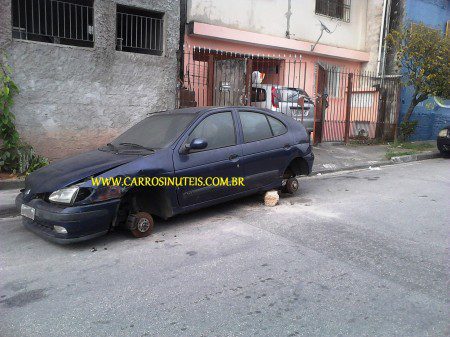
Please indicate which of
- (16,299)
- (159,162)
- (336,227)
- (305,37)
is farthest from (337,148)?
(16,299)

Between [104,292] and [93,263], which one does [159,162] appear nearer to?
[93,263]

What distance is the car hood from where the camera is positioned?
14.6 ft

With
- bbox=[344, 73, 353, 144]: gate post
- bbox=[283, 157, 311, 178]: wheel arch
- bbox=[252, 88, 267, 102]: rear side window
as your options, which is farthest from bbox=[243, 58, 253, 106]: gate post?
bbox=[344, 73, 353, 144]: gate post

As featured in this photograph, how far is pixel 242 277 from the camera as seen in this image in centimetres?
383

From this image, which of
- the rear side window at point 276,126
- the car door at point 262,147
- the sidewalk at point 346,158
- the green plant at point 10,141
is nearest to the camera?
the car door at point 262,147

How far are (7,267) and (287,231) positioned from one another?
3.15 metres

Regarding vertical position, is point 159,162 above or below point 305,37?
below

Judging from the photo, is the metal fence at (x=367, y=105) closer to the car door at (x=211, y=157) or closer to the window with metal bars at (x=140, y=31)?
the window with metal bars at (x=140, y=31)

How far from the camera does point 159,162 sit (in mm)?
4887

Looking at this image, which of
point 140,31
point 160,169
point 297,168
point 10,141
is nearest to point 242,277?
point 160,169

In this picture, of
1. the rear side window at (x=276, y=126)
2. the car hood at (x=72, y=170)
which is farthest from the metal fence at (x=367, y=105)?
the car hood at (x=72, y=170)

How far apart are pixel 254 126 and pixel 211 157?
108cm

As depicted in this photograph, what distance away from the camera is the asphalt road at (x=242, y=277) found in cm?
307

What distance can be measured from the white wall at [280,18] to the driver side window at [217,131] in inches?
259
